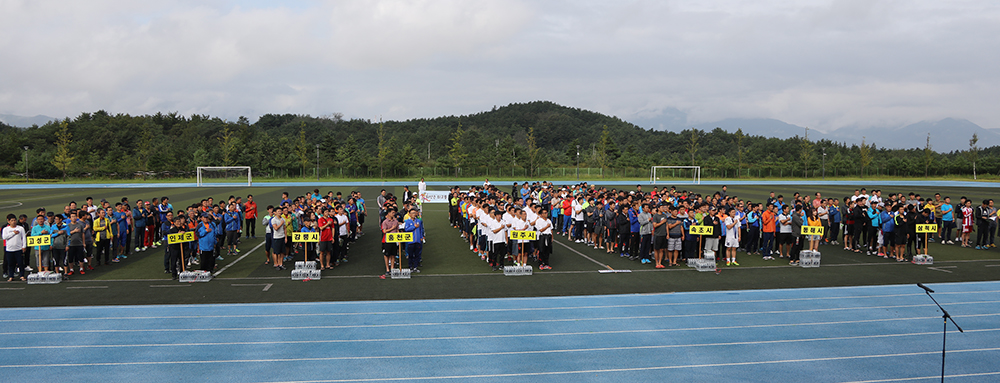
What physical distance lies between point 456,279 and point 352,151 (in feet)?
200

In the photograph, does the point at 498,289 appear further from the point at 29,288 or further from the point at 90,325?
the point at 29,288

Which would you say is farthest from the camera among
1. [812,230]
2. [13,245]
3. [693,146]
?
[693,146]

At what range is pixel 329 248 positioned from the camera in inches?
479

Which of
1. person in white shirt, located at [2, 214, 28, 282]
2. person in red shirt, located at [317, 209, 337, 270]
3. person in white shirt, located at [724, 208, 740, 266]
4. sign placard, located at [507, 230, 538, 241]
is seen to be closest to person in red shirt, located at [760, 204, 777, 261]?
person in white shirt, located at [724, 208, 740, 266]

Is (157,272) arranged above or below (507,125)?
below

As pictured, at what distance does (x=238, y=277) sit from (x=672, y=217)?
10.4 metres

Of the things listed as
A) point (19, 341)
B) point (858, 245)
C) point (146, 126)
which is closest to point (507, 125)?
point (146, 126)

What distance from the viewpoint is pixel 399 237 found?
37.9 feet

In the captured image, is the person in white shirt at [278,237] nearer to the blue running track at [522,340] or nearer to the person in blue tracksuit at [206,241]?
the person in blue tracksuit at [206,241]

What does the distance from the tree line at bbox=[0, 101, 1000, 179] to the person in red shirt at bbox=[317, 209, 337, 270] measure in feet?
185

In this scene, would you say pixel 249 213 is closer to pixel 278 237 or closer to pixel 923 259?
pixel 278 237

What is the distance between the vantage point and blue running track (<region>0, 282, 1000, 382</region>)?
6652mm

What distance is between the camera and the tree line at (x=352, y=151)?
214ft

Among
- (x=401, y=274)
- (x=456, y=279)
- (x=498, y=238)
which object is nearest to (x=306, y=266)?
(x=401, y=274)
